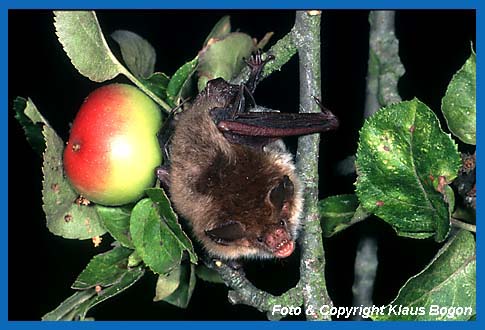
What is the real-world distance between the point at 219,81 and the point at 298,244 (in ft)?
1.37

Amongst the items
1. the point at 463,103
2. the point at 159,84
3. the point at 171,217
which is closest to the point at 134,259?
the point at 171,217

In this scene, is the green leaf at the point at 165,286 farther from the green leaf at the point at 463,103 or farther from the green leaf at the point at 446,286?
the green leaf at the point at 463,103

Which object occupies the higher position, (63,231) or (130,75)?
(130,75)

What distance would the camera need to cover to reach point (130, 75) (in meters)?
1.94

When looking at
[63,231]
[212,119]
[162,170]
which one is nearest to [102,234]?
[63,231]

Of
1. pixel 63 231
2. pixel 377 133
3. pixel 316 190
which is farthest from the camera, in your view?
pixel 63 231

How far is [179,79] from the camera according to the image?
1.89 meters

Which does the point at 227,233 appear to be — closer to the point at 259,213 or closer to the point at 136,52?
the point at 259,213

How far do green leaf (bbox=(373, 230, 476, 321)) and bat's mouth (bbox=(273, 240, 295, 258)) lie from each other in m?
0.29

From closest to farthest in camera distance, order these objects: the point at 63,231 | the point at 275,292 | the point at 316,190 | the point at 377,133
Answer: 1. the point at 377,133
2. the point at 316,190
3. the point at 63,231
4. the point at 275,292

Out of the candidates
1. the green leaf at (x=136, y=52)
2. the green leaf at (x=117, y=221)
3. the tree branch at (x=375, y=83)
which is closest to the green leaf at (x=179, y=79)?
the green leaf at (x=136, y=52)

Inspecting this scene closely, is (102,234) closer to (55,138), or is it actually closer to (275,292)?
(55,138)

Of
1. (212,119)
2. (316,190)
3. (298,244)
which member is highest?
(212,119)

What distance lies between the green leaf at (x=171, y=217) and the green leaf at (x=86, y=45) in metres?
0.30
